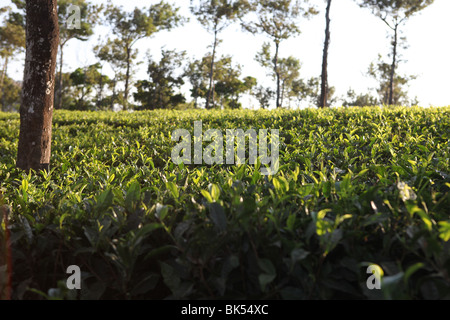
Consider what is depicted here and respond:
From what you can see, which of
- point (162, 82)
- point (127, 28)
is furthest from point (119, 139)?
point (162, 82)

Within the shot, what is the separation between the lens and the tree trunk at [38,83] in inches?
141

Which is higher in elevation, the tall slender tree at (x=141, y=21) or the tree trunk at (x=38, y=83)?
the tall slender tree at (x=141, y=21)

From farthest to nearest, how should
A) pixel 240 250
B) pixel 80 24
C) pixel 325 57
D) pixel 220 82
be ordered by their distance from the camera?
pixel 220 82 < pixel 80 24 < pixel 325 57 < pixel 240 250

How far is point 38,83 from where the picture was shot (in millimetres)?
3723

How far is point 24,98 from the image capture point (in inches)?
150

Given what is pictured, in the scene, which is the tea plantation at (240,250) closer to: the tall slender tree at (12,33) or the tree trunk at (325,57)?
the tree trunk at (325,57)

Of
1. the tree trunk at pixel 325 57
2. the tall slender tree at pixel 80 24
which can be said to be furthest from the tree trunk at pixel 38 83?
the tall slender tree at pixel 80 24

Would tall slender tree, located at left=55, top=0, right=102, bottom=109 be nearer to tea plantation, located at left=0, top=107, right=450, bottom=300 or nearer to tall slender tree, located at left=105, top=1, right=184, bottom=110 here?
tall slender tree, located at left=105, top=1, right=184, bottom=110

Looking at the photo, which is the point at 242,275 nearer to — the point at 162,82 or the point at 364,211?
the point at 364,211

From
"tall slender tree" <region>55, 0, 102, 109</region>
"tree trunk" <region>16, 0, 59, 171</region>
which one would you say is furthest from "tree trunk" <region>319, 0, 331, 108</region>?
"tall slender tree" <region>55, 0, 102, 109</region>

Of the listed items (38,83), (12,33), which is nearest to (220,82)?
(12,33)

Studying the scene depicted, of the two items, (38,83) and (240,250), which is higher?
(38,83)

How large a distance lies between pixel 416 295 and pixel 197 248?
2.70 feet

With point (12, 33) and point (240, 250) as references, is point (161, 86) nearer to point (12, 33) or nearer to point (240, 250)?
point (12, 33)
